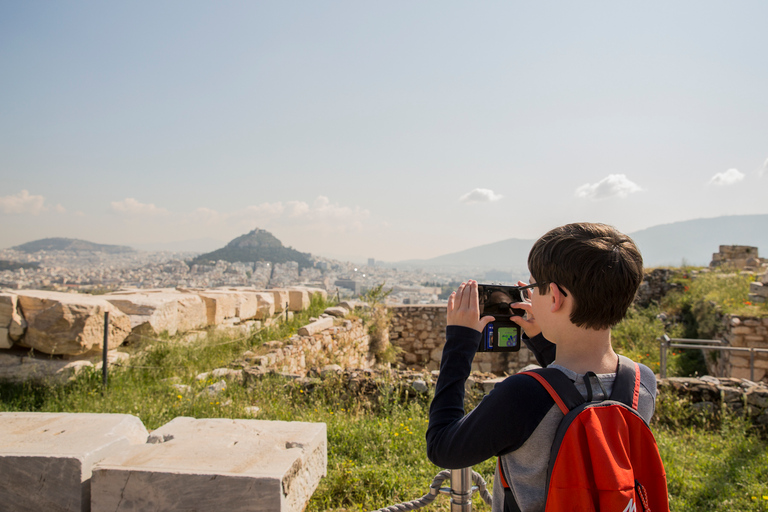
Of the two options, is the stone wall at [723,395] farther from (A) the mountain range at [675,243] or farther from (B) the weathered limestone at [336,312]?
(A) the mountain range at [675,243]

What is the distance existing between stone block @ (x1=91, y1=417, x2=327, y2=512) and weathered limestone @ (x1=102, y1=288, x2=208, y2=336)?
3.43 meters

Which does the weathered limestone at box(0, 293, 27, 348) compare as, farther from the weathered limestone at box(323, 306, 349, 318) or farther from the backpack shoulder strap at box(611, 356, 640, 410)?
the backpack shoulder strap at box(611, 356, 640, 410)

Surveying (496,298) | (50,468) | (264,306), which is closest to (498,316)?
(496,298)

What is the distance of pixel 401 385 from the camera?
4.84 m

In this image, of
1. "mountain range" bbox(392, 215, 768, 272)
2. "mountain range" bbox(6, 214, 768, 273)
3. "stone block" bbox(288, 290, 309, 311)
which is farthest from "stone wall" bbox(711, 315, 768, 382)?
"mountain range" bbox(392, 215, 768, 272)

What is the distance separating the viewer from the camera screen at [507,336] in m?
1.49

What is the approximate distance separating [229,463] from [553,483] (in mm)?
1954

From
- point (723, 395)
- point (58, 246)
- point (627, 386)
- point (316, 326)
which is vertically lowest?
point (723, 395)

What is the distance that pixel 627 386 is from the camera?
1097 millimetres

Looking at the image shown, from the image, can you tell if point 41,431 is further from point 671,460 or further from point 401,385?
point 671,460

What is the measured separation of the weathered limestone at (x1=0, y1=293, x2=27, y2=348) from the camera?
4664 mm

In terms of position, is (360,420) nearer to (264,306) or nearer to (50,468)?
(50,468)

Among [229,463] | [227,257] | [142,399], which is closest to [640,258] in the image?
[229,463]

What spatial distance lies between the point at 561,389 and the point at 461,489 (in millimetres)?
754
